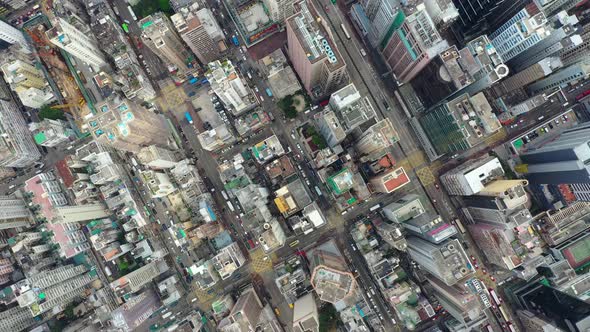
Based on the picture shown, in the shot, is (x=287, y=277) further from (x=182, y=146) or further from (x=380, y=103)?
(x=380, y=103)

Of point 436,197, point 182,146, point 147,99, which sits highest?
point 147,99

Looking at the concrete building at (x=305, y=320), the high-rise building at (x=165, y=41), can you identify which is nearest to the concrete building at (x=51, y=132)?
the high-rise building at (x=165, y=41)

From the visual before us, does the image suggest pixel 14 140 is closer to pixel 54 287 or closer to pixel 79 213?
pixel 79 213

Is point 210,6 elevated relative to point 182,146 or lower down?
elevated

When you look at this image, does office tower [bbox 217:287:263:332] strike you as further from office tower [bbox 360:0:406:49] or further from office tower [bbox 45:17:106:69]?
office tower [bbox 360:0:406:49]

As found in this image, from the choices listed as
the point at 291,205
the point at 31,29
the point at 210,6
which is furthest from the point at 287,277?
the point at 31,29

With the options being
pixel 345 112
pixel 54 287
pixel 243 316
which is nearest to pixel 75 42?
pixel 54 287
